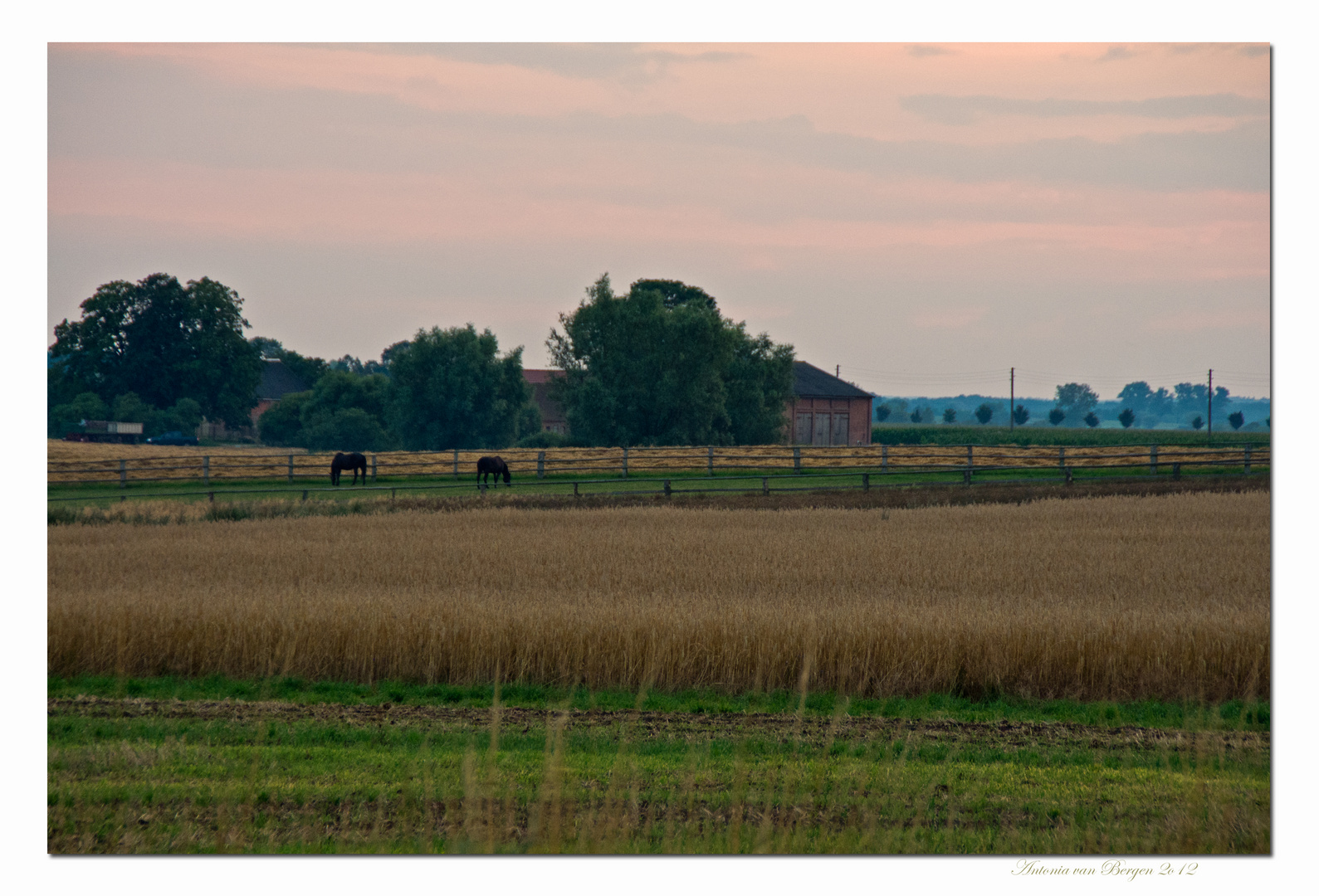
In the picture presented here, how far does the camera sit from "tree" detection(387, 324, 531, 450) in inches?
1982

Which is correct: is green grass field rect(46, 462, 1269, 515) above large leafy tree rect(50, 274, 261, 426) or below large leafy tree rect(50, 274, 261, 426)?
below

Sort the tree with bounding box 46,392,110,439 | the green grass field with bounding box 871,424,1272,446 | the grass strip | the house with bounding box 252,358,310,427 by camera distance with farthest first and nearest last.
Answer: the house with bounding box 252,358,310,427
the green grass field with bounding box 871,424,1272,446
the tree with bounding box 46,392,110,439
the grass strip

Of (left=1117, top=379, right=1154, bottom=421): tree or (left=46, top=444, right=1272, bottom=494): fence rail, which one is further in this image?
(left=46, top=444, right=1272, bottom=494): fence rail

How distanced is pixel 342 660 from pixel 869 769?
18.7ft

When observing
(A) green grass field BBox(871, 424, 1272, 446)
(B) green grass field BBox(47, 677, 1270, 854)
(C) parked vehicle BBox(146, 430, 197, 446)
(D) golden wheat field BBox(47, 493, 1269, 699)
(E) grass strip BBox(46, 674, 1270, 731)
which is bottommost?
(E) grass strip BBox(46, 674, 1270, 731)

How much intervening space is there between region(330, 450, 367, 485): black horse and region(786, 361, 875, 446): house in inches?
1528

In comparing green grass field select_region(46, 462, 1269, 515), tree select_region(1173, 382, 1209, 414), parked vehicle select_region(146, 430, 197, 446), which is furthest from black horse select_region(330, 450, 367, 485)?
tree select_region(1173, 382, 1209, 414)

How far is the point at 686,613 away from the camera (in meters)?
10.6

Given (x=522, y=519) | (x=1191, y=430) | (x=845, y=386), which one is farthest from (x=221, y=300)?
(x=845, y=386)

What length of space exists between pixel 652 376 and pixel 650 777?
46.5 meters

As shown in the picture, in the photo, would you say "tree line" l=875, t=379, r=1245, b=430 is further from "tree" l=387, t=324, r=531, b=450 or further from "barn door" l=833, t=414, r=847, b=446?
"tree" l=387, t=324, r=531, b=450

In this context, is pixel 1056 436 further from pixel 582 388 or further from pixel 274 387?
pixel 274 387

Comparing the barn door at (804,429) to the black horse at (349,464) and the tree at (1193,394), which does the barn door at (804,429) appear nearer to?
the black horse at (349,464)

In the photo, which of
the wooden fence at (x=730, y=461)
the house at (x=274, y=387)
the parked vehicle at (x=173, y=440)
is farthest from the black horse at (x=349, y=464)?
the parked vehicle at (x=173, y=440)
